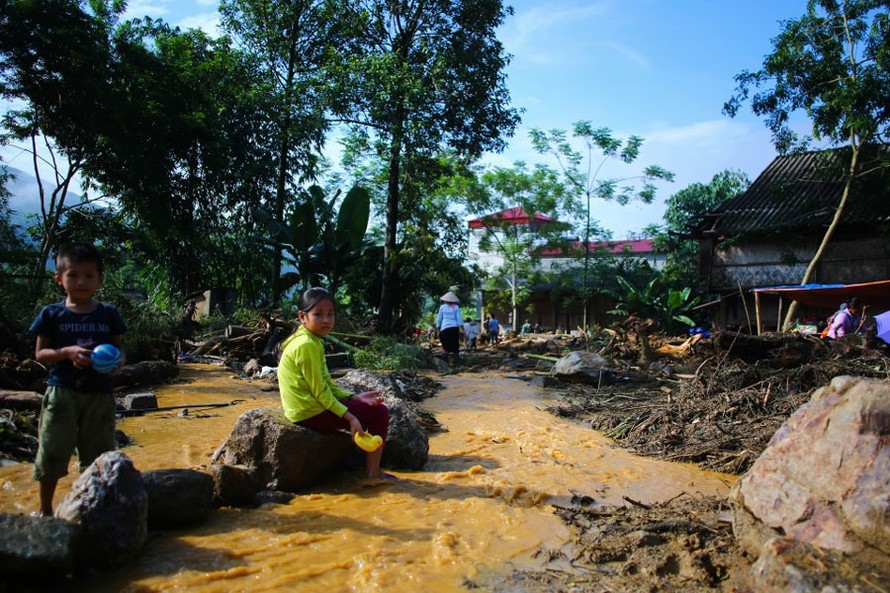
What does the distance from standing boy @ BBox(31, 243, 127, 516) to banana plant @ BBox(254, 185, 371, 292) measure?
43.8 feet

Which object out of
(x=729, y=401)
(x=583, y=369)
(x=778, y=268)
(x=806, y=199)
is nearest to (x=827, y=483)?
(x=729, y=401)

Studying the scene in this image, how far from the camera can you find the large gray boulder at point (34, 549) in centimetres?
235

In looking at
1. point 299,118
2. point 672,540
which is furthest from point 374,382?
point 299,118

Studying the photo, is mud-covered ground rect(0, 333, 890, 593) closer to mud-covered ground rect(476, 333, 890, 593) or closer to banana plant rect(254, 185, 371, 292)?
mud-covered ground rect(476, 333, 890, 593)

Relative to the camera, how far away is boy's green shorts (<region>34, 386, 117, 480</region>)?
3.10 metres

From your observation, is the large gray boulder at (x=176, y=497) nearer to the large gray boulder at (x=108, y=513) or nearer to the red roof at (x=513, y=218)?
the large gray boulder at (x=108, y=513)

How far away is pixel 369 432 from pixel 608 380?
244 inches

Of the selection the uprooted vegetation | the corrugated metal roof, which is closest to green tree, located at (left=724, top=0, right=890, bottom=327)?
the corrugated metal roof

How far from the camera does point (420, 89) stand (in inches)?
576

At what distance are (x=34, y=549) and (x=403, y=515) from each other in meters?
1.88

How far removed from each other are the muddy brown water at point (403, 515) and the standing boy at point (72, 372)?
620 millimetres

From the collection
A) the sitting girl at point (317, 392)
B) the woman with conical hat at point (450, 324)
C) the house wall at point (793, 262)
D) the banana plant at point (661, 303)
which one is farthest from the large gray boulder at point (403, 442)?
the banana plant at point (661, 303)

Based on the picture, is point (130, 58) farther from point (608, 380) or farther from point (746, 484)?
point (746, 484)

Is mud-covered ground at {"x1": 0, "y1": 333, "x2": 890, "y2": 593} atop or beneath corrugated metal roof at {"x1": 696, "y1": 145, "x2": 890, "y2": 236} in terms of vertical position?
beneath
